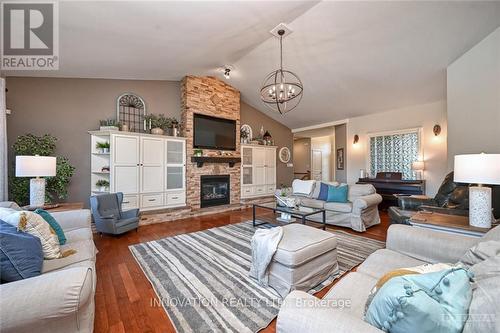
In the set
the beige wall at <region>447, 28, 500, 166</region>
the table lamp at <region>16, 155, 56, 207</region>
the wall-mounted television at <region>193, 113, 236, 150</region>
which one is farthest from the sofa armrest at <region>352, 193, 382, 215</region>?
the table lamp at <region>16, 155, 56, 207</region>

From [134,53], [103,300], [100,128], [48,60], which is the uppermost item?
[134,53]

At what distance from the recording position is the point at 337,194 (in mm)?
4109

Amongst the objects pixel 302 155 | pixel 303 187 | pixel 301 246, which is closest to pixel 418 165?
pixel 303 187

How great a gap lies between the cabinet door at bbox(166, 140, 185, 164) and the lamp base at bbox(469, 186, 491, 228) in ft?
15.9

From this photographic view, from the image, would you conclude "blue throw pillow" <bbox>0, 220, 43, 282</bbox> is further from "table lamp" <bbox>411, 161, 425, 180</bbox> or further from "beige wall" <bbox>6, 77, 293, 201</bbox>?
"table lamp" <bbox>411, 161, 425, 180</bbox>

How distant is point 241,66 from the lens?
4.92 m

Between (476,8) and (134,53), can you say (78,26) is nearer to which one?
(134,53)

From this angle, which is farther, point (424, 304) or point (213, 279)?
point (213, 279)

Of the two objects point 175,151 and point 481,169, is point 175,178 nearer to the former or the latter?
point 175,151

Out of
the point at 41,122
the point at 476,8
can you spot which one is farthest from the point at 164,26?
the point at 476,8

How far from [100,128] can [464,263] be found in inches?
206

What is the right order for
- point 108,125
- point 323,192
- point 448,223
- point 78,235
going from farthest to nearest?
point 323,192 → point 108,125 → point 78,235 → point 448,223

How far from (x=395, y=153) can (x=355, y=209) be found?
288cm

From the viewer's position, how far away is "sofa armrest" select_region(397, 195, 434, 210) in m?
3.20
